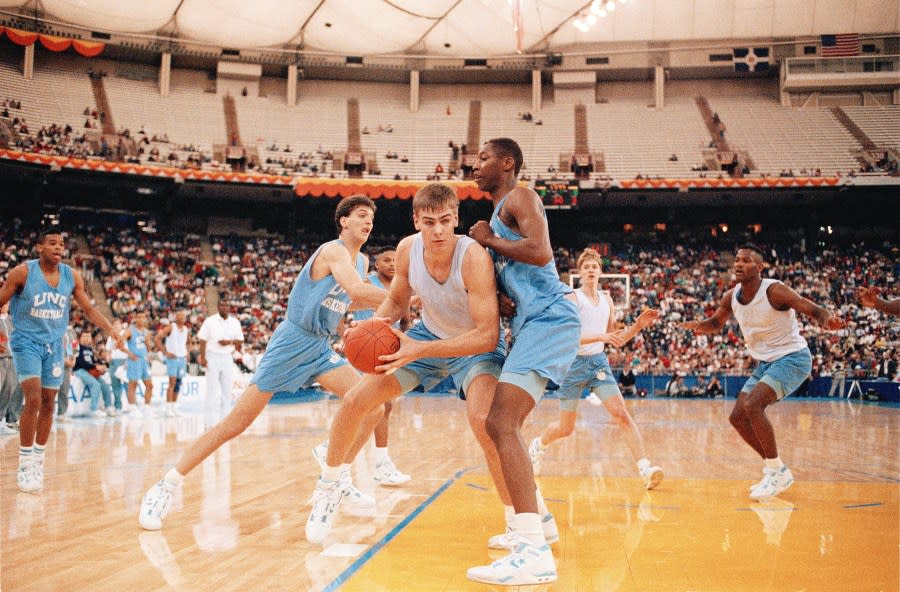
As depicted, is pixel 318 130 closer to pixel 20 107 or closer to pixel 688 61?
pixel 20 107

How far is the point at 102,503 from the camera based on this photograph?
500 centimetres

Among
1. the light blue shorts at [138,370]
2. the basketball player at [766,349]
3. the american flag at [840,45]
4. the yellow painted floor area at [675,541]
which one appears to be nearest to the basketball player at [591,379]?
the yellow painted floor area at [675,541]

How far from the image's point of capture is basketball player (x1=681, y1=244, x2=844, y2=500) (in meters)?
5.64

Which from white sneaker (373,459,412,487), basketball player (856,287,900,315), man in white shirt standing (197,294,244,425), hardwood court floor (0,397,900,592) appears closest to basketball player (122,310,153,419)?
man in white shirt standing (197,294,244,425)

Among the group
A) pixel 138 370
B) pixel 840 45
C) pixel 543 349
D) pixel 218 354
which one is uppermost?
pixel 840 45

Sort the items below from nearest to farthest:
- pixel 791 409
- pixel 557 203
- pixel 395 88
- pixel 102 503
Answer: pixel 102 503 < pixel 791 409 < pixel 557 203 < pixel 395 88

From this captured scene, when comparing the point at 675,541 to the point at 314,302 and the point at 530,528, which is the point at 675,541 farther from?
the point at 314,302

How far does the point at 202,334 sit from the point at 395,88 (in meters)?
25.3

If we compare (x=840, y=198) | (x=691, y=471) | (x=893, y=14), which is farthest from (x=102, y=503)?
(x=893, y=14)

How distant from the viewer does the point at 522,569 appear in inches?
124

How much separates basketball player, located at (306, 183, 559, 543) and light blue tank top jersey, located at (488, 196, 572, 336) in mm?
209

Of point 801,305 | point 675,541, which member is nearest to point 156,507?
point 675,541

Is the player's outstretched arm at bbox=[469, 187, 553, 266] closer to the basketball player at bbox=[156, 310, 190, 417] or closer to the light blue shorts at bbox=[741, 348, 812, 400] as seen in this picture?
the light blue shorts at bbox=[741, 348, 812, 400]

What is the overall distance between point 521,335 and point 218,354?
9625mm
